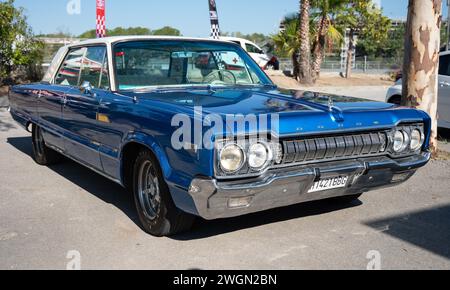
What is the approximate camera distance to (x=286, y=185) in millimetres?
3619

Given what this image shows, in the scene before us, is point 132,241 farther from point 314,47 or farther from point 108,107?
point 314,47

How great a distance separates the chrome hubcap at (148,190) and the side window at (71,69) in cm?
186

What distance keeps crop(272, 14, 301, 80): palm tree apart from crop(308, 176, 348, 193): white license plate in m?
18.6

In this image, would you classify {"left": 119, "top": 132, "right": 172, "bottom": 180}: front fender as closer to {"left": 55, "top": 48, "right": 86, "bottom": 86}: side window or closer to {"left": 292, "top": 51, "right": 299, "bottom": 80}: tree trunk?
{"left": 55, "top": 48, "right": 86, "bottom": 86}: side window

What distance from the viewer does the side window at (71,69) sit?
5.68m

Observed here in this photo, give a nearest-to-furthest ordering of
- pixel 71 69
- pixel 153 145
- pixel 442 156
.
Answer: pixel 153 145, pixel 71 69, pixel 442 156

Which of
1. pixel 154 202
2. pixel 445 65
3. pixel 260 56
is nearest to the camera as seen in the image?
pixel 154 202

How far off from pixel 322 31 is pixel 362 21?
6808mm

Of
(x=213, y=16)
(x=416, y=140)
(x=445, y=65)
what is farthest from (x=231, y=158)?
Answer: (x=213, y=16)

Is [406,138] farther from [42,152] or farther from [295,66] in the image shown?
[295,66]

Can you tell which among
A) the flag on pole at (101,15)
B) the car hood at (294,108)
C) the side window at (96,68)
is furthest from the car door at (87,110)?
the flag on pole at (101,15)

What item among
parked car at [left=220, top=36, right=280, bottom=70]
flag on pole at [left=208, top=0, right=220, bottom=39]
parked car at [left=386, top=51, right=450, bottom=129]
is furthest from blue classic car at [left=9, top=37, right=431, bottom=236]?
parked car at [left=220, top=36, right=280, bottom=70]

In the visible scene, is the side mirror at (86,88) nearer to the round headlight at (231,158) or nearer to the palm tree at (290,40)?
the round headlight at (231,158)

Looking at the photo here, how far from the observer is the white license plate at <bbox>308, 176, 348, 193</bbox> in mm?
3809
